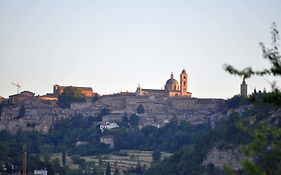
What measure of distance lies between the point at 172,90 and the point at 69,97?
51.5 ft

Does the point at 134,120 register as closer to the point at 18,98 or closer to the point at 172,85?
the point at 18,98

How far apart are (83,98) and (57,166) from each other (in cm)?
6198

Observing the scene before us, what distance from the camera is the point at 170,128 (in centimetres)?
12694

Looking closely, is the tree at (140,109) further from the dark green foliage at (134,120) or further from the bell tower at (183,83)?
the bell tower at (183,83)

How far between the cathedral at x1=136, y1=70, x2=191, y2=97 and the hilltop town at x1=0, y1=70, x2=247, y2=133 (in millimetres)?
133

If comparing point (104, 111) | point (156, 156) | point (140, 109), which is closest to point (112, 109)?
point (104, 111)

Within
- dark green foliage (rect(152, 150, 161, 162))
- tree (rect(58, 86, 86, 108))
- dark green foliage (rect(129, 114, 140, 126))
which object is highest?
tree (rect(58, 86, 86, 108))

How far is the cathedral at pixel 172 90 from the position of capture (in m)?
153

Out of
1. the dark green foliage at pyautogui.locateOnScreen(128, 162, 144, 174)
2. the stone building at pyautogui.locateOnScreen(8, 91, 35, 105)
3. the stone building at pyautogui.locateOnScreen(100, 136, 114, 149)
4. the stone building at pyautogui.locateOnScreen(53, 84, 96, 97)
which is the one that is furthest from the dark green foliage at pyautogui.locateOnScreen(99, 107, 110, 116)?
the dark green foliage at pyautogui.locateOnScreen(128, 162, 144, 174)

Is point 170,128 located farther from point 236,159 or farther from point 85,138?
point 236,159

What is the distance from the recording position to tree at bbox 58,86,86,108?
476ft

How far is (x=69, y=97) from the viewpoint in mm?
147000

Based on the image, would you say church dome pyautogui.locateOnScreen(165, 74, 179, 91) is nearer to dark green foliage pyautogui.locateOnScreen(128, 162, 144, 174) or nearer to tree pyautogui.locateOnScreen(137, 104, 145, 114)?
tree pyautogui.locateOnScreen(137, 104, 145, 114)

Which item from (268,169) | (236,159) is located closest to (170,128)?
(236,159)
